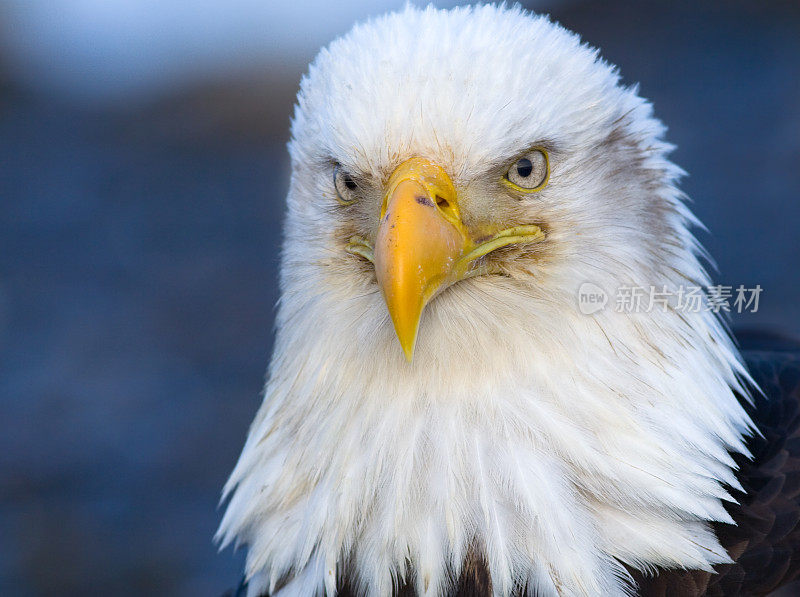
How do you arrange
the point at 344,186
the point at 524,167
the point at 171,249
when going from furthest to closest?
1. the point at 171,249
2. the point at 344,186
3. the point at 524,167

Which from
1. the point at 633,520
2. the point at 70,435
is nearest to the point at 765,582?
the point at 633,520

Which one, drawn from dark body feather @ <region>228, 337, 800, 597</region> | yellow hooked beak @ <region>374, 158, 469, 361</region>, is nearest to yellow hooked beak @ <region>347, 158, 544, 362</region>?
yellow hooked beak @ <region>374, 158, 469, 361</region>

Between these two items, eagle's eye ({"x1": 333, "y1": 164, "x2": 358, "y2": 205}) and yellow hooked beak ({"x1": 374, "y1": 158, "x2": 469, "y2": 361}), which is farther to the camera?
eagle's eye ({"x1": 333, "y1": 164, "x2": 358, "y2": 205})

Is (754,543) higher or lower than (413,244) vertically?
lower

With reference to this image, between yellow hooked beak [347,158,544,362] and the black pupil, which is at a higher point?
the black pupil

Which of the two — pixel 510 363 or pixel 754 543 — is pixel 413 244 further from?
pixel 754 543

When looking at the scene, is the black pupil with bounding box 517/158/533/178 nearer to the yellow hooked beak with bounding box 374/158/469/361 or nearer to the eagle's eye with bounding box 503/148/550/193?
the eagle's eye with bounding box 503/148/550/193

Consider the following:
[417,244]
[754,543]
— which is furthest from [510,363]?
[754,543]
